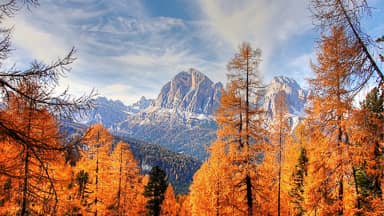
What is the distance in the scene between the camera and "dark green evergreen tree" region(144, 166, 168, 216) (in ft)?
102

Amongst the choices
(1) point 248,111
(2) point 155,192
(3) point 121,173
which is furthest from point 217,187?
(2) point 155,192

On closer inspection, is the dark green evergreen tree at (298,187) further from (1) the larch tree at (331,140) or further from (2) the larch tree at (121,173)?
(2) the larch tree at (121,173)

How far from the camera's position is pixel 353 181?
9.95 m

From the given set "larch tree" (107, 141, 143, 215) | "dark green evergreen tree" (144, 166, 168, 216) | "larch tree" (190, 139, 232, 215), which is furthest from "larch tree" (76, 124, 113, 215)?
"dark green evergreen tree" (144, 166, 168, 216)

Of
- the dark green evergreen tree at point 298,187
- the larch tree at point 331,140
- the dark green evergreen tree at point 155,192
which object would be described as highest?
the larch tree at point 331,140

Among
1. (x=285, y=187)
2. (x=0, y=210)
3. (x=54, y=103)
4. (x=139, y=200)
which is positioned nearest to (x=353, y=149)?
(x=54, y=103)

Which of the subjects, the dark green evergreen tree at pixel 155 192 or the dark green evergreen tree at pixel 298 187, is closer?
the dark green evergreen tree at pixel 298 187

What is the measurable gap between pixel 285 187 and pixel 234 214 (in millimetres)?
12225

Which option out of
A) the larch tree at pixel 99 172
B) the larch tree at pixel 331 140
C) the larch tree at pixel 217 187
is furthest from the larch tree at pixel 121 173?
the larch tree at pixel 331 140

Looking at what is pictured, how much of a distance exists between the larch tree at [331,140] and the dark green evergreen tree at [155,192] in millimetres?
24057

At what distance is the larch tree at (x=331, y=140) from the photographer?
31.1ft

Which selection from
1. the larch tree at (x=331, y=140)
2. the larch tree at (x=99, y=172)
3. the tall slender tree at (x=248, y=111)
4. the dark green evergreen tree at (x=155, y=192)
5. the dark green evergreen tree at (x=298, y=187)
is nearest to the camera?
the larch tree at (x=331, y=140)

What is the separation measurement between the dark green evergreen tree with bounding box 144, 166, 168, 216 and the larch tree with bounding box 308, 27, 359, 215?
24057 millimetres

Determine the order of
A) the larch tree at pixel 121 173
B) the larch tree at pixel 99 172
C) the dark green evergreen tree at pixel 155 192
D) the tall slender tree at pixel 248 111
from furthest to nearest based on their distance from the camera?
the dark green evergreen tree at pixel 155 192 → the larch tree at pixel 121 173 → the larch tree at pixel 99 172 → the tall slender tree at pixel 248 111
